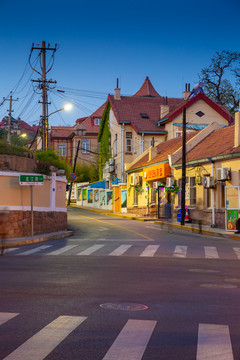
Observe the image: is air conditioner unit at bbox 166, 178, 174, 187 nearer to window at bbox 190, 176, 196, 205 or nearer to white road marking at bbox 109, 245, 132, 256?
window at bbox 190, 176, 196, 205

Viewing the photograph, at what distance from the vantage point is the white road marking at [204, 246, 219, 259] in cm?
1623

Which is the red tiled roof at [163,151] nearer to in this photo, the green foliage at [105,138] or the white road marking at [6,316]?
the green foliage at [105,138]

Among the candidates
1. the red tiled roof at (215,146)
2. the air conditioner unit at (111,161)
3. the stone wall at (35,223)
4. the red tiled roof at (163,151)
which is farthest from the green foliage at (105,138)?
the stone wall at (35,223)

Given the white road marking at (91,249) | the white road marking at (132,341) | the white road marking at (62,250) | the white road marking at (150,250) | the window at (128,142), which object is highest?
the window at (128,142)

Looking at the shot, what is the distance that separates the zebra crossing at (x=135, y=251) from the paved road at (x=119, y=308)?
0.95 metres

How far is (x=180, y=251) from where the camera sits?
17703 mm

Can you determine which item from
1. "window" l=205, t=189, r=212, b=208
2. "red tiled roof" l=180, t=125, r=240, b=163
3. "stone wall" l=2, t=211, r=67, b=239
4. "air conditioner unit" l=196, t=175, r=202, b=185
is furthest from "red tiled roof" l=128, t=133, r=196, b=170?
"stone wall" l=2, t=211, r=67, b=239

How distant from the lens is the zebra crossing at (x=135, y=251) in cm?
1661

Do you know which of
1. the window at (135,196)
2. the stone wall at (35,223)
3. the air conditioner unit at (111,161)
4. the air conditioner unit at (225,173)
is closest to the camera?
the stone wall at (35,223)

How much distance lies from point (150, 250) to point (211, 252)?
83.7 inches

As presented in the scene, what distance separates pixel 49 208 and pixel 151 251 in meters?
9.95

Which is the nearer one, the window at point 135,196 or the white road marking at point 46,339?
the white road marking at point 46,339

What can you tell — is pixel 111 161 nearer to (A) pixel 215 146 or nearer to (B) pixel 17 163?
(A) pixel 215 146

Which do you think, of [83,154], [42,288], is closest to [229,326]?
[42,288]
